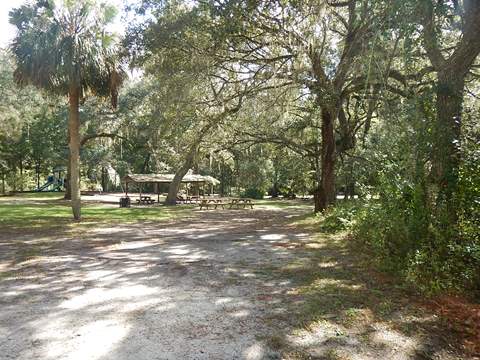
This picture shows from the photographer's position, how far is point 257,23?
36.3 feet

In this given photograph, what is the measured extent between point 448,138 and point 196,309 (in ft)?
14.3

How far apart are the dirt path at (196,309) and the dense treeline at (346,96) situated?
1.31 meters

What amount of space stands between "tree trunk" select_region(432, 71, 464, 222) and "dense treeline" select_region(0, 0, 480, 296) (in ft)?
0.07

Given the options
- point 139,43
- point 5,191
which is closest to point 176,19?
point 139,43

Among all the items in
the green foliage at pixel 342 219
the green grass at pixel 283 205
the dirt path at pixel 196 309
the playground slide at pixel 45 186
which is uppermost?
the playground slide at pixel 45 186

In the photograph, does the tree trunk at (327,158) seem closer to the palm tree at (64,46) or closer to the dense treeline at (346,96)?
the dense treeline at (346,96)

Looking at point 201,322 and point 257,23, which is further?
point 257,23

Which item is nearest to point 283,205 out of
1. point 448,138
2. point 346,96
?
point 346,96

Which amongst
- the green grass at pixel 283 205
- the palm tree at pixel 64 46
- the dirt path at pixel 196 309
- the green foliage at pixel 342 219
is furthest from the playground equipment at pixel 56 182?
the dirt path at pixel 196 309

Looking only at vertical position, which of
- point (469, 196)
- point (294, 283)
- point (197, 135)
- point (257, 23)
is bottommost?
point (294, 283)

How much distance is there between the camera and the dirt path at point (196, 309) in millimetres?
3779

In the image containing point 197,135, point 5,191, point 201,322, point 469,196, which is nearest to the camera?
point 201,322

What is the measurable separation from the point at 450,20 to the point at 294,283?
5.20 m

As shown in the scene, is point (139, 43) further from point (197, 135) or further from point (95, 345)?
point (95, 345)
